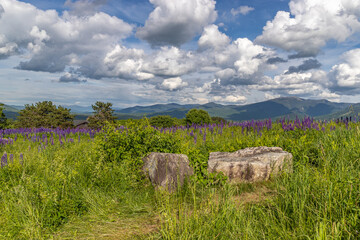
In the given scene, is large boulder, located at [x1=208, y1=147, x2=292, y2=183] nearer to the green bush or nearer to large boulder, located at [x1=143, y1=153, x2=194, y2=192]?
large boulder, located at [x1=143, y1=153, x2=194, y2=192]

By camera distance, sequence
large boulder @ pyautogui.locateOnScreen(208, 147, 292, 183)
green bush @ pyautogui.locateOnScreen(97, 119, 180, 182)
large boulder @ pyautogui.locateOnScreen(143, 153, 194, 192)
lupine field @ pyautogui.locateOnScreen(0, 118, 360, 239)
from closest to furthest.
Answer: lupine field @ pyautogui.locateOnScreen(0, 118, 360, 239) → large boulder @ pyautogui.locateOnScreen(143, 153, 194, 192) → large boulder @ pyautogui.locateOnScreen(208, 147, 292, 183) → green bush @ pyautogui.locateOnScreen(97, 119, 180, 182)

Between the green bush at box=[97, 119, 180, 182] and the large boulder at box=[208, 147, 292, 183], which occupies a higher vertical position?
the green bush at box=[97, 119, 180, 182]

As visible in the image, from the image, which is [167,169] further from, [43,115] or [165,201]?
[43,115]

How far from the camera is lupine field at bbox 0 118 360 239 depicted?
9.61ft

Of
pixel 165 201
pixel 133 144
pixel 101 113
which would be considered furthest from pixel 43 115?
pixel 165 201

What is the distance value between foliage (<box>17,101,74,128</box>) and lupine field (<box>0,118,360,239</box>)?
87.9 feet

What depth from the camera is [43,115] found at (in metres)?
32.6

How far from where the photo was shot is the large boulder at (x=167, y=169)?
497 centimetres

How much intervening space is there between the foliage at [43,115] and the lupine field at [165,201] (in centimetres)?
2679

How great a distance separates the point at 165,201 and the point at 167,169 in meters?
1.02

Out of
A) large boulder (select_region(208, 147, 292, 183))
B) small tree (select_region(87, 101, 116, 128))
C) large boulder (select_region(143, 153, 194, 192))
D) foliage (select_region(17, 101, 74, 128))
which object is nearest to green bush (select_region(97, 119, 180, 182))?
large boulder (select_region(143, 153, 194, 192))

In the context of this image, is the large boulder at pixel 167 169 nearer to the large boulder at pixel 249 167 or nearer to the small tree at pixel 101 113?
the large boulder at pixel 249 167

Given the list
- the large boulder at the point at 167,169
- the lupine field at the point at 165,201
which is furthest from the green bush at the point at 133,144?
the large boulder at the point at 167,169

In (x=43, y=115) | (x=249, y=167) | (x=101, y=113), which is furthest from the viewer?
(x=43, y=115)
